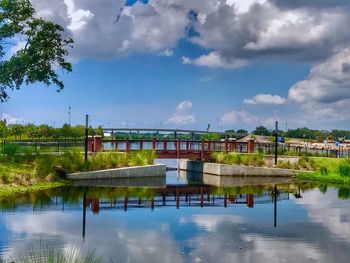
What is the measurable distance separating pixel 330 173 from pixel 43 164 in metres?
22.5

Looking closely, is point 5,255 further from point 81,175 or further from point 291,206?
point 81,175

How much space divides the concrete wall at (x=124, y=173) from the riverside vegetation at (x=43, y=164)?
81cm

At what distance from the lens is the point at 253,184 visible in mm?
38812

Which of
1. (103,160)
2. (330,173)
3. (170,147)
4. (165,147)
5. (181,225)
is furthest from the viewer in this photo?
(170,147)

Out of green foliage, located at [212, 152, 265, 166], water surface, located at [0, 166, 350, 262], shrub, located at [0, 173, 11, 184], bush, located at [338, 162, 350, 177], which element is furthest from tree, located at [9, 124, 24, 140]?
bush, located at [338, 162, 350, 177]

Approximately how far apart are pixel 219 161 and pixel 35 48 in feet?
65.0

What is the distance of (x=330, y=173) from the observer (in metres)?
41.6

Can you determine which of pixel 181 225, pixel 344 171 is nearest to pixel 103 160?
pixel 344 171

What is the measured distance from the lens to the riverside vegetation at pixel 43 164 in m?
29.5

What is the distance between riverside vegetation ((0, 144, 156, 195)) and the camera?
29453 mm

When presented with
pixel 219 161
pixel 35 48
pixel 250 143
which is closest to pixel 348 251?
pixel 35 48

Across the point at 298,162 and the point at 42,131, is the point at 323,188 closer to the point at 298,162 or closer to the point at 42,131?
the point at 298,162

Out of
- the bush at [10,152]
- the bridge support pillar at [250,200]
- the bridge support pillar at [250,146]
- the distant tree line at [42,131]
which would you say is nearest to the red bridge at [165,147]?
the bridge support pillar at [250,146]

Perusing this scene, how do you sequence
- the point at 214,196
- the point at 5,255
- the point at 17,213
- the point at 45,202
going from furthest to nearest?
the point at 214,196
the point at 45,202
the point at 17,213
the point at 5,255
